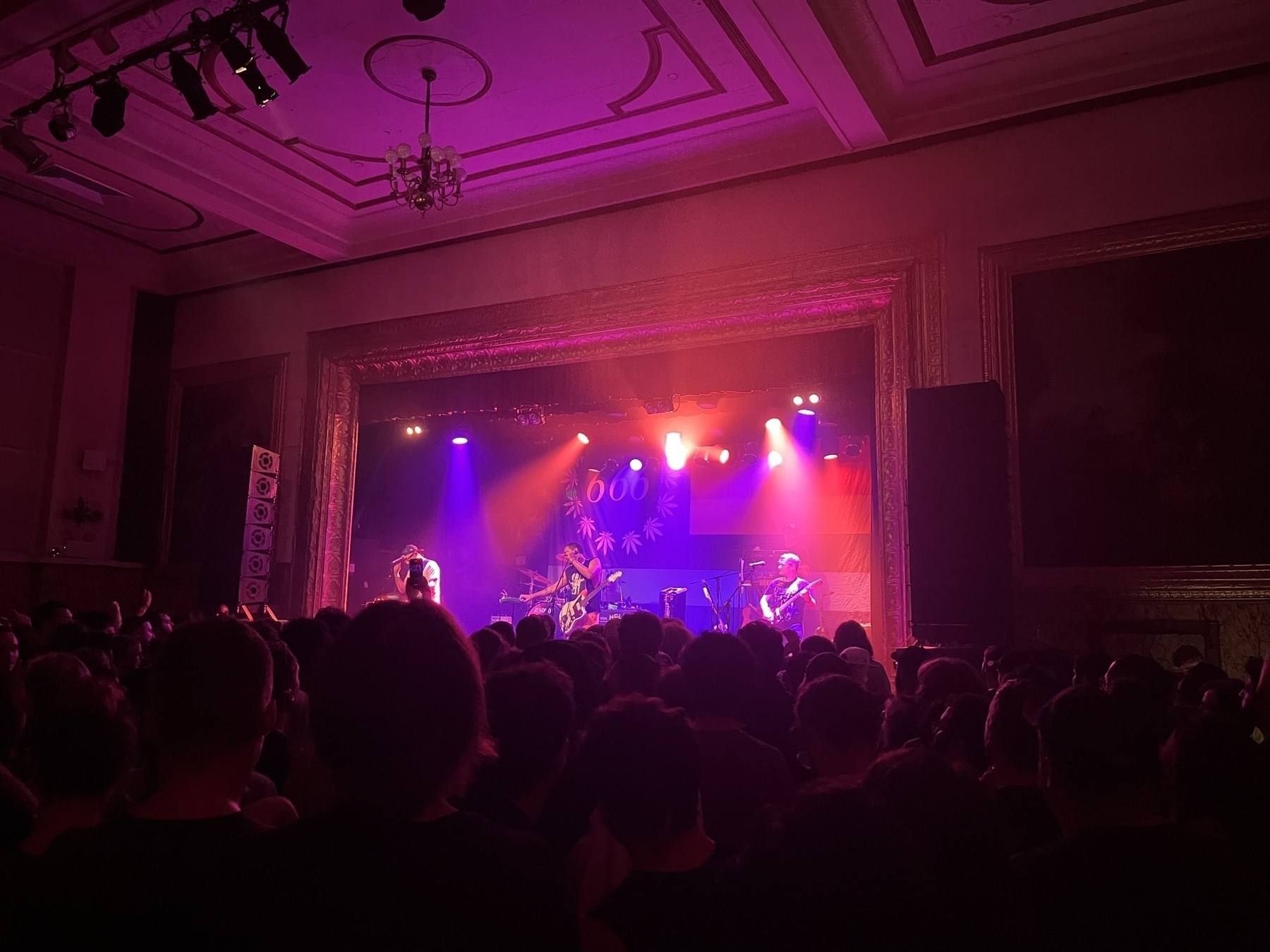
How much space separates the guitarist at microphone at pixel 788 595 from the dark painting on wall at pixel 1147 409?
545 centimetres

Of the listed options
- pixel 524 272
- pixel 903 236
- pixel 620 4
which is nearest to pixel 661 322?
pixel 524 272

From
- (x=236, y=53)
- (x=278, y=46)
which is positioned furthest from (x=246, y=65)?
(x=278, y=46)

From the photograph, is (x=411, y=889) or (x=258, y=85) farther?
(x=258, y=85)

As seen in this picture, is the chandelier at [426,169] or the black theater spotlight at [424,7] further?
the chandelier at [426,169]

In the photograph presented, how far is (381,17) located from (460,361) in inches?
151

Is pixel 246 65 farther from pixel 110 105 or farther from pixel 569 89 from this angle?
pixel 569 89

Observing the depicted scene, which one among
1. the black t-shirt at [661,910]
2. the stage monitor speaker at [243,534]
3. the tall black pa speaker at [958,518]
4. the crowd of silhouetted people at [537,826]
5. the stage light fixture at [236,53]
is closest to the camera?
the crowd of silhouetted people at [537,826]

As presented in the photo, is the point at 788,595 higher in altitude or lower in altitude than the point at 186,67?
lower

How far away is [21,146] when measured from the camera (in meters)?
7.37

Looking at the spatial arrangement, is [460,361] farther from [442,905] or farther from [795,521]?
[442,905]

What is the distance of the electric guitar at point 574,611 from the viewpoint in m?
13.8

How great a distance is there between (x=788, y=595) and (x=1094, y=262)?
20.8 feet

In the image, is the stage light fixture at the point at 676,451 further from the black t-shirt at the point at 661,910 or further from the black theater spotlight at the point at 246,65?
the black t-shirt at the point at 661,910

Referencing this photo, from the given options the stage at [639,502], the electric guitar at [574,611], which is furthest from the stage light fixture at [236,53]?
the electric guitar at [574,611]
